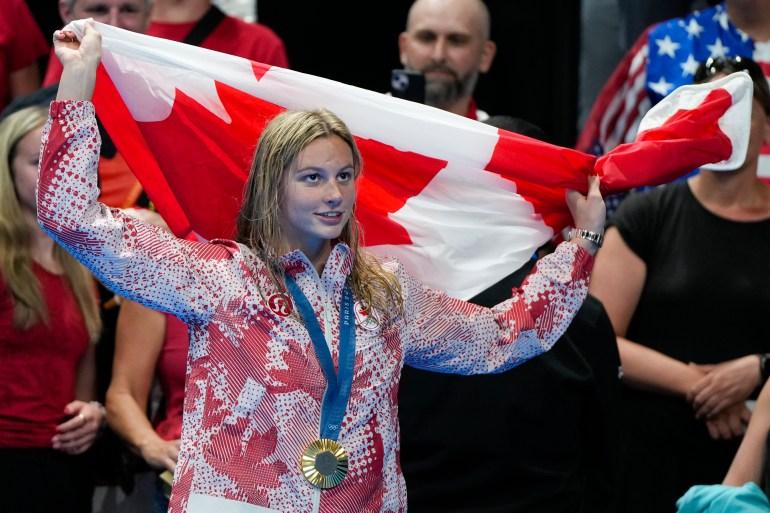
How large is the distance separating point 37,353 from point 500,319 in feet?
5.23

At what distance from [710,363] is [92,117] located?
7.62 feet

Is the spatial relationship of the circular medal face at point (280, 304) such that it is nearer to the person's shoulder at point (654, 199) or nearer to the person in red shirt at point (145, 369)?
the person in red shirt at point (145, 369)

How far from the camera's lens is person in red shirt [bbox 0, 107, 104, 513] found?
4.30 meters

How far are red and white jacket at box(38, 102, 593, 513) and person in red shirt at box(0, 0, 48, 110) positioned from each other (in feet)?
9.06

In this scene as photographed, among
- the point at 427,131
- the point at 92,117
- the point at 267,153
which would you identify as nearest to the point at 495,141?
the point at 427,131

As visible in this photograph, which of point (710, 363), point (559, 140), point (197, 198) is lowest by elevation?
Answer: point (710, 363)

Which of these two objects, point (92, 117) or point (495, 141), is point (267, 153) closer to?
point (92, 117)

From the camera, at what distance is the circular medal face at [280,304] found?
10.4 ft

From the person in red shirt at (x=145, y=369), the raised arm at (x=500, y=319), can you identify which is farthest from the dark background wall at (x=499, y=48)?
the raised arm at (x=500, y=319)

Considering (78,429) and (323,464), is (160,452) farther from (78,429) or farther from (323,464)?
(323,464)

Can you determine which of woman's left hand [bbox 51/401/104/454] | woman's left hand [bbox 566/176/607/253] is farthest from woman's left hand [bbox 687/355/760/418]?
woman's left hand [bbox 51/401/104/454]

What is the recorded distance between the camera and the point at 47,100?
4.80 meters

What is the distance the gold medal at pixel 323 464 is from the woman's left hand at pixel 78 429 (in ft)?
4.89

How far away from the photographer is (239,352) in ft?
10.3
